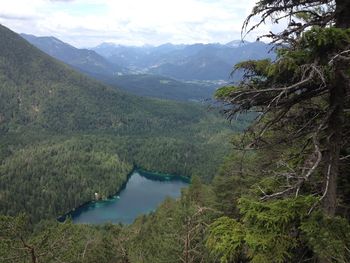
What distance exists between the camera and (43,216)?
428 feet

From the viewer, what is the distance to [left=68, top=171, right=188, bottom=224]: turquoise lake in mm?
133562

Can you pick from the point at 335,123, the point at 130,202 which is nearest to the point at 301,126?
the point at 335,123

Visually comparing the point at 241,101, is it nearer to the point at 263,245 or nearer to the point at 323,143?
the point at 323,143

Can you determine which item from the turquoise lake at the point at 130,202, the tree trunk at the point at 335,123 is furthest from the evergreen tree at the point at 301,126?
the turquoise lake at the point at 130,202

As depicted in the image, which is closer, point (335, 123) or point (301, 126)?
point (335, 123)

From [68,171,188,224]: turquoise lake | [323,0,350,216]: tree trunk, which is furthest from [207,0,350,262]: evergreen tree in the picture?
[68,171,188,224]: turquoise lake

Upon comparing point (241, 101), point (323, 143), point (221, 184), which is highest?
point (241, 101)

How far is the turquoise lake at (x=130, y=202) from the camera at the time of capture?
134 m

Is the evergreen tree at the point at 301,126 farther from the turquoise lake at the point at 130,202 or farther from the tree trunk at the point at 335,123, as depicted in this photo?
the turquoise lake at the point at 130,202

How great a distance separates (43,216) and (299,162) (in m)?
131

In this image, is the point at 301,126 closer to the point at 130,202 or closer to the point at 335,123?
the point at 335,123

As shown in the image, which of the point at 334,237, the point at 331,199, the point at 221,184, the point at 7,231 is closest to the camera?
the point at 334,237

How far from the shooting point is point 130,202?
5915 inches

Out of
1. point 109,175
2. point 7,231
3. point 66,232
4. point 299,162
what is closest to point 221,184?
point 66,232
